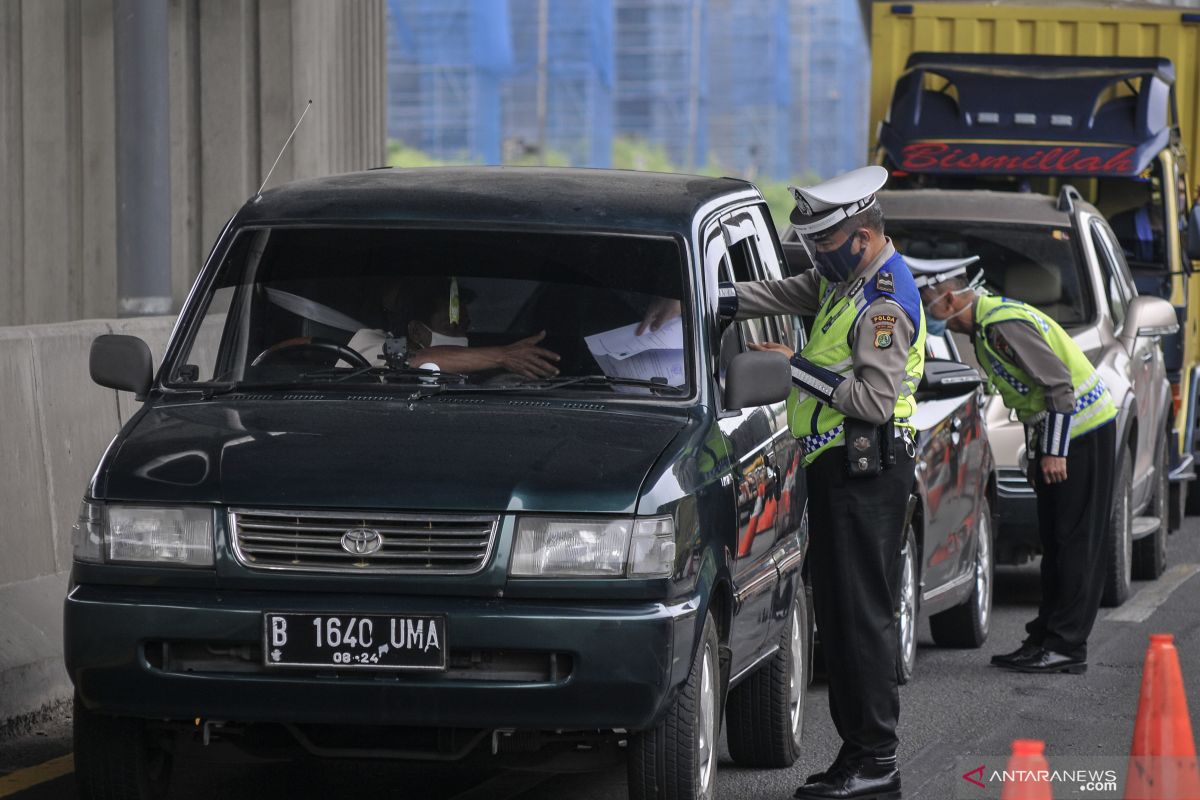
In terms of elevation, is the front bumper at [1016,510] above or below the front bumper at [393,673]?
below

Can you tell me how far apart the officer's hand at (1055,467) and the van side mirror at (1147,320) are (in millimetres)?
2561

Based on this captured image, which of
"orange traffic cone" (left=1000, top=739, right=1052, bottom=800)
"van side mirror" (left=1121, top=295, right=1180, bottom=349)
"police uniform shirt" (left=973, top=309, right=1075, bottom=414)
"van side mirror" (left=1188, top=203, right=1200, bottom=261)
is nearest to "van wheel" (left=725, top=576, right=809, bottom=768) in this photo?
"police uniform shirt" (left=973, top=309, right=1075, bottom=414)

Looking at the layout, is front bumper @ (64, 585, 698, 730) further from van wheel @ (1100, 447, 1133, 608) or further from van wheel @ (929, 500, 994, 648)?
van wheel @ (1100, 447, 1133, 608)

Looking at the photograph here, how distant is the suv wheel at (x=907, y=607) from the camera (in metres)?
8.89

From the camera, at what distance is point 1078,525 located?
9.90 m

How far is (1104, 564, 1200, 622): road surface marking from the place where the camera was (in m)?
11.3

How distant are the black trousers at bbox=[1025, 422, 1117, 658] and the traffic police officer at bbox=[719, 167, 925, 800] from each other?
10.4ft

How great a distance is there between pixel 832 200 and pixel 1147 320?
19.8 ft

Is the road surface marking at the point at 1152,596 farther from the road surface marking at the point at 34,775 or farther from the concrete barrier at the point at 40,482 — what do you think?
the road surface marking at the point at 34,775

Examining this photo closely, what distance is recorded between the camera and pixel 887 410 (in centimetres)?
650

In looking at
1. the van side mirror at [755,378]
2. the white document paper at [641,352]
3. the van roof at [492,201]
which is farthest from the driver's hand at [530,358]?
the van side mirror at [755,378]

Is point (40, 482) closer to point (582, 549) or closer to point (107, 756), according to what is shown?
point (107, 756)

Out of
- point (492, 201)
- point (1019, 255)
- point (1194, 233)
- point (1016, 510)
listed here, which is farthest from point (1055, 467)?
point (1194, 233)

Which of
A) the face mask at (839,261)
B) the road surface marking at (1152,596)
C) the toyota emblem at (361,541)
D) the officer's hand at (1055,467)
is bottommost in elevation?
the road surface marking at (1152,596)
